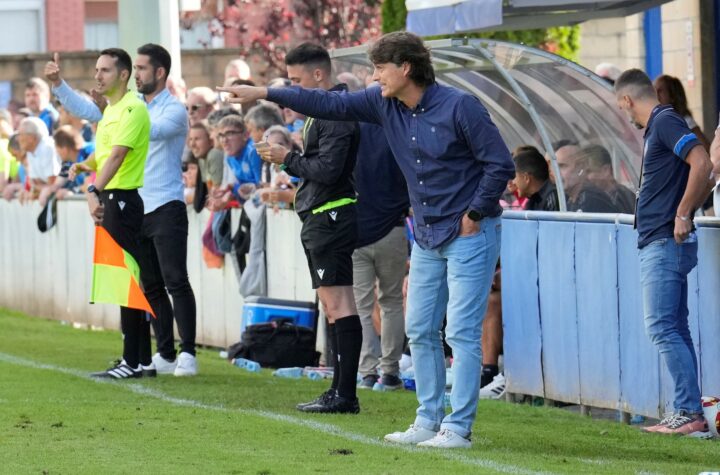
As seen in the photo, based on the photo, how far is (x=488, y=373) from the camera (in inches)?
516

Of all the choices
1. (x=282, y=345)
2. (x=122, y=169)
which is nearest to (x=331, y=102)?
(x=122, y=169)

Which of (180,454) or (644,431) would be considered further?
(644,431)

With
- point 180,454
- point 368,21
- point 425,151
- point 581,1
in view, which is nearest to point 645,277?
point 425,151

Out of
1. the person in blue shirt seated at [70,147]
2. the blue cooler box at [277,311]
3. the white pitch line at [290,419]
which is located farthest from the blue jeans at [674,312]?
the person in blue shirt seated at [70,147]

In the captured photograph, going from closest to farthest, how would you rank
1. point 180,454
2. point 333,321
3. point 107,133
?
point 180,454 < point 333,321 < point 107,133

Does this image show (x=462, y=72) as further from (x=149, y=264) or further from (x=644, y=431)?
(x=644, y=431)

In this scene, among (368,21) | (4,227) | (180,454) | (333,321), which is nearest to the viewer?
(180,454)

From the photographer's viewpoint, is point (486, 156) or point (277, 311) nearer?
point (486, 156)

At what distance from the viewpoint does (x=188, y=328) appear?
43.6ft

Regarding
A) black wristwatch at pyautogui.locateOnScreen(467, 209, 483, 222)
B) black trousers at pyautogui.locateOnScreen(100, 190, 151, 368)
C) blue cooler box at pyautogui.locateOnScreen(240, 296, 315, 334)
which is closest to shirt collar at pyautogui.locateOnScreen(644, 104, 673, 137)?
black wristwatch at pyautogui.locateOnScreen(467, 209, 483, 222)

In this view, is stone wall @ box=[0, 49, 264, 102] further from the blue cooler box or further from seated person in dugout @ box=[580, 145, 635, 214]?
seated person in dugout @ box=[580, 145, 635, 214]

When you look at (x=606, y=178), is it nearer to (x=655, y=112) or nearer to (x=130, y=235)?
(x=655, y=112)

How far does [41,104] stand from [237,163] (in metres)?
7.84

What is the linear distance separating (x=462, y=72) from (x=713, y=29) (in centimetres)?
545
